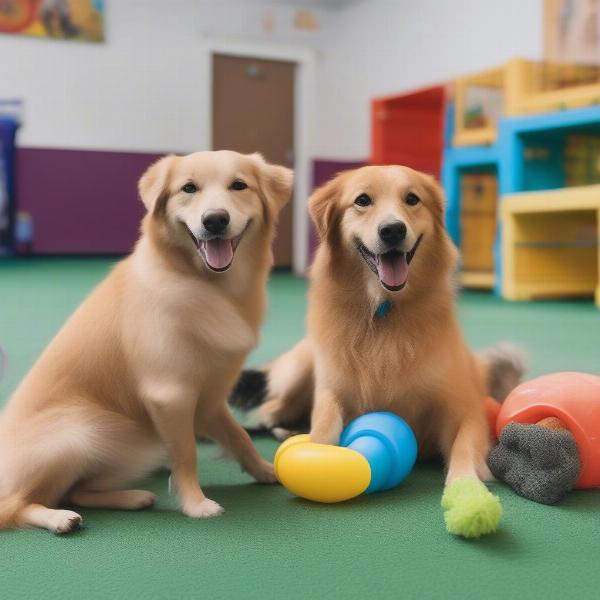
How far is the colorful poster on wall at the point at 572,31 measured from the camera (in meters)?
6.05

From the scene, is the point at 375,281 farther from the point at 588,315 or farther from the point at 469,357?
the point at 588,315

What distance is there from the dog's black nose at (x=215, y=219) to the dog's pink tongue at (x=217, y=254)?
0.04 meters

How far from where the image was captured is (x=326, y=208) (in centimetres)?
196

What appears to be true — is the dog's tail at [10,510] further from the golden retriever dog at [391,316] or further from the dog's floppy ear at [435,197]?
the dog's floppy ear at [435,197]

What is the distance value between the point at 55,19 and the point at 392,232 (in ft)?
28.7

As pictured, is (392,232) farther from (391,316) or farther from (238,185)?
(238,185)

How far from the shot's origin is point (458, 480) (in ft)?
5.22

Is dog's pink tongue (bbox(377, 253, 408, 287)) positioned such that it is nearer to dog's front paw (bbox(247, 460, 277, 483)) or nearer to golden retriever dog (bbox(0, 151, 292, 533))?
golden retriever dog (bbox(0, 151, 292, 533))

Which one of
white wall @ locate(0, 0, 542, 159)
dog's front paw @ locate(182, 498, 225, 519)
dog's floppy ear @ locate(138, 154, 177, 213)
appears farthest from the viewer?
white wall @ locate(0, 0, 542, 159)

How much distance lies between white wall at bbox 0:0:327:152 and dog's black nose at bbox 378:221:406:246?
8.52 meters

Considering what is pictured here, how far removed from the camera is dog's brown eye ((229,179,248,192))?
1.72m

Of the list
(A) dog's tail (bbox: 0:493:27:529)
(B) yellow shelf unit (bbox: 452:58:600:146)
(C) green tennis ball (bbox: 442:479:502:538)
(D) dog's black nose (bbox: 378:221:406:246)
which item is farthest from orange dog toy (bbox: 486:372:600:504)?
(B) yellow shelf unit (bbox: 452:58:600:146)

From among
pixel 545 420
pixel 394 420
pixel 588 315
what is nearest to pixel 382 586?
pixel 394 420

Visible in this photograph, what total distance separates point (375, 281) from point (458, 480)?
0.57 meters
